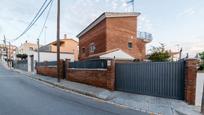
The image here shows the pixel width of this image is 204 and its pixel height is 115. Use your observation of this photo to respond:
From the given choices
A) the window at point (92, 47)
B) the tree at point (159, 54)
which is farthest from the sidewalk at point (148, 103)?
the tree at point (159, 54)

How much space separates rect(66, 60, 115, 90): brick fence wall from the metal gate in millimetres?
378

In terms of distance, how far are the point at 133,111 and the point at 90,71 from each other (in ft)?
24.6

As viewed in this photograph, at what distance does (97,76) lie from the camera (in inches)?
560

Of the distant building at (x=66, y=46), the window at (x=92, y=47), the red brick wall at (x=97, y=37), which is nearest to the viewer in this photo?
the red brick wall at (x=97, y=37)

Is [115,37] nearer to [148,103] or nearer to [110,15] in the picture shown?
[110,15]

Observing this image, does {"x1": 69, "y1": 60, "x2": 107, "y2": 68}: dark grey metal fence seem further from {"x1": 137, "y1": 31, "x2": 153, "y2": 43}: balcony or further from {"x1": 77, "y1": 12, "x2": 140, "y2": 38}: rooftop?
{"x1": 137, "y1": 31, "x2": 153, "y2": 43}: balcony

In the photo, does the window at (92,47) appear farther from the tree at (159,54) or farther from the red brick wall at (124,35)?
the tree at (159,54)

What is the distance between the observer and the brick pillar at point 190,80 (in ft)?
29.8

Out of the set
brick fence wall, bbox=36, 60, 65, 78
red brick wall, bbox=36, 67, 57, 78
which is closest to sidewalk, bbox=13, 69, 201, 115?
brick fence wall, bbox=36, 60, 65, 78

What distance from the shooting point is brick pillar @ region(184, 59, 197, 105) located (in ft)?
29.8

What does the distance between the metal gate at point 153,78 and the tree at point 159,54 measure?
25.0 meters

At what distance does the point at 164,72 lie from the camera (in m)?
10.2

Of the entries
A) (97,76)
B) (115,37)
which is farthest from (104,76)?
(115,37)

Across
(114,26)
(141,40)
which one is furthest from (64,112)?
(141,40)
